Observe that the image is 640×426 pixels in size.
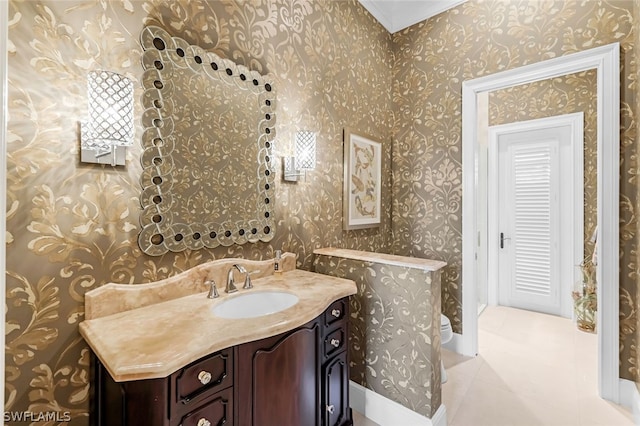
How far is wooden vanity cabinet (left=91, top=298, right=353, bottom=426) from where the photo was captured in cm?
83

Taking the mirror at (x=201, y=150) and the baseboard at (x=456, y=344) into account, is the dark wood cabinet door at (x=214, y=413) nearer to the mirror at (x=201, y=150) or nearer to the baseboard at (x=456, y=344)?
the mirror at (x=201, y=150)

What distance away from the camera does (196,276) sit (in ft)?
4.50

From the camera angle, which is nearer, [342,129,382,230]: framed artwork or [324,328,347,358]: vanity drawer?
[324,328,347,358]: vanity drawer

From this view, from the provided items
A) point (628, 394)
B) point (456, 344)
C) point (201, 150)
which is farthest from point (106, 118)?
point (628, 394)

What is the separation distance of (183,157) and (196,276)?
22.0 inches

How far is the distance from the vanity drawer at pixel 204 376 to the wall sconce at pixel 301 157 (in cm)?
112

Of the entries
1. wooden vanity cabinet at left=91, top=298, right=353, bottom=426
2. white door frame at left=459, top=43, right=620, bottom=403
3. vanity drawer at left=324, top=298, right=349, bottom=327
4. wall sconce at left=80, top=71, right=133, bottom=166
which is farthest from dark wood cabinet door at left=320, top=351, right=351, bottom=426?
white door frame at left=459, top=43, right=620, bottom=403

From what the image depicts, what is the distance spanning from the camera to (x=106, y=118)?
1.02 m

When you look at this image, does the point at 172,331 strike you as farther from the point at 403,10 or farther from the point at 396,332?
the point at 403,10

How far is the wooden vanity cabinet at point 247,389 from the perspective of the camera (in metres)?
0.83

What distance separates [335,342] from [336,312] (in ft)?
0.48

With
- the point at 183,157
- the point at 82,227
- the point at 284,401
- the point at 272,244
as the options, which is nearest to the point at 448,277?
the point at 272,244

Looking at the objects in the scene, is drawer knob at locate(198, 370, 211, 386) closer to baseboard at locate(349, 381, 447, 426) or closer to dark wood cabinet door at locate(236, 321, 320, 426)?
dark wood cabinet door at locate(236, 321, 320, 426)

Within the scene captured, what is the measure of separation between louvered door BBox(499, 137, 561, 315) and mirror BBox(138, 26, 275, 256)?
125 inches
